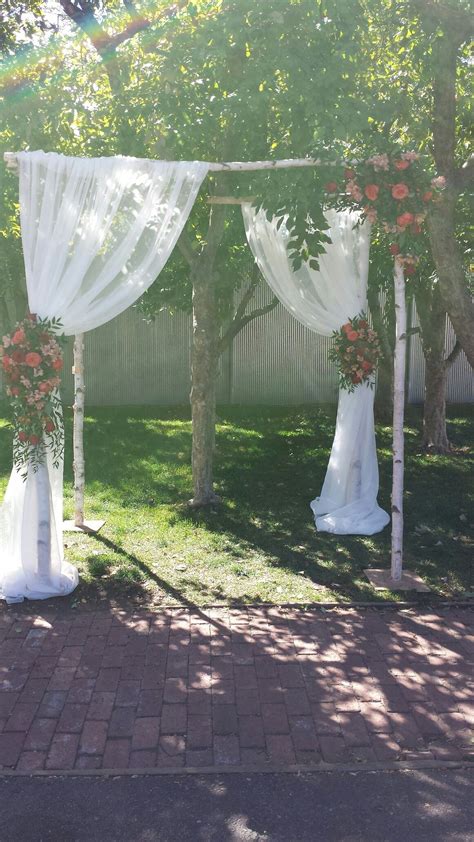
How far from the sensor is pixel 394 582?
5.65 m

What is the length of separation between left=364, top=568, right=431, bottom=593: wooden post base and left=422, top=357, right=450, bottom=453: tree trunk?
4785 millimetres

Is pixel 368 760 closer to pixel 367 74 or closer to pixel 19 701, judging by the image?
pixel 19 701

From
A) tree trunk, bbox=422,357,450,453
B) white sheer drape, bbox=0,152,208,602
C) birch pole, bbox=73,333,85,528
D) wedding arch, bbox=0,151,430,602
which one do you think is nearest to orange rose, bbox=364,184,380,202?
wedding arch, bbox=0,151,430,602

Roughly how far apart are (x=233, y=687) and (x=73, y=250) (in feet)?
9.56

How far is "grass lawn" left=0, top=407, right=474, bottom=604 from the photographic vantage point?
568 cm

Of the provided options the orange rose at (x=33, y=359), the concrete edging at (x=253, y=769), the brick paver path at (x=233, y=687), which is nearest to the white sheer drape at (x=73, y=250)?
the orange rose at (x=33, y=359)

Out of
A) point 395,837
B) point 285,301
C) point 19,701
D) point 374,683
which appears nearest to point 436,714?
point 374,683

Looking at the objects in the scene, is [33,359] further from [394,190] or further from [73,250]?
[394,190]

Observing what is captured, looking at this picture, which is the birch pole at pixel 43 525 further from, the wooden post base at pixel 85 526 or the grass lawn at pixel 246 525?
the wooden post base at pixel 85 526

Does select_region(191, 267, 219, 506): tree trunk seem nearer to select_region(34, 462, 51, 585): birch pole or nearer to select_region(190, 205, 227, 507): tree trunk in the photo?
select_region(190, 205, 227, 507): tree trunk

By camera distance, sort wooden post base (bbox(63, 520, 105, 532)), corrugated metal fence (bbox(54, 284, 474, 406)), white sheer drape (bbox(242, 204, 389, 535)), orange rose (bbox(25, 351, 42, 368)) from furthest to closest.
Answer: corrugated metal fence (bbox(54, 284, 474, 406)), wooden post base (bbox(63, 520, 105, 532)), white sheer drape (bbox(242, 204, 389, 535)), orange rose (bbox(25, 351, 42, 368))

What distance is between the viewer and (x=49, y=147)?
679 cm

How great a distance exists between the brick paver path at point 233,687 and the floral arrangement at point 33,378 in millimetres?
1101

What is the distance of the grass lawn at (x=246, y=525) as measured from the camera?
5.68 metres
